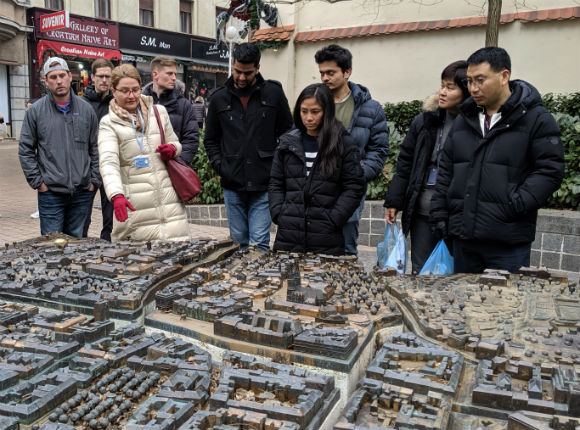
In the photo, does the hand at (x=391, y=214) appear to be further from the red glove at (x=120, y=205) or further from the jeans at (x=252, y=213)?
the red glove at (x=120, y=205)

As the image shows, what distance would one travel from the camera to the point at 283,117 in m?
4.17

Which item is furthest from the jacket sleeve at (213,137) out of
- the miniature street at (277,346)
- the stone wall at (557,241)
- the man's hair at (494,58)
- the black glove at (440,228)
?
the stone wall at (557,241)

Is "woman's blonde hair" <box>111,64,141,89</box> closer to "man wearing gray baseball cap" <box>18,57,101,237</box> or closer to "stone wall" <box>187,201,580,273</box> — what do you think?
"man wearing gray baseball cap" <box>18,57,101,237</box>

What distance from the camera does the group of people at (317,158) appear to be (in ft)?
9.61

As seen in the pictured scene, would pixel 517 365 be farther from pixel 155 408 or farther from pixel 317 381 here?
pixel 155 408

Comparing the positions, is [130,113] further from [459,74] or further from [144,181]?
[459,74]

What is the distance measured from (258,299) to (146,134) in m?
1.72

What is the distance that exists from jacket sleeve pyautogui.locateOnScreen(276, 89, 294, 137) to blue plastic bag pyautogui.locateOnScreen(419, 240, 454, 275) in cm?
152

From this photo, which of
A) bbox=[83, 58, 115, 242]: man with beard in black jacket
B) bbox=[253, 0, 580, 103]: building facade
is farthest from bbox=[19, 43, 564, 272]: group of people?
bbox=[253, 0, 580, 103]: building facade

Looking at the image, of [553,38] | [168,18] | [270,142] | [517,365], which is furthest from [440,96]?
[168,18]

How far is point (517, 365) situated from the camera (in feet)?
6.12

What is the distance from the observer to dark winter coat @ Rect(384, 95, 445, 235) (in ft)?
11.9

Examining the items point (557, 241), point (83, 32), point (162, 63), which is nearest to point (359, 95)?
point (162, 63)

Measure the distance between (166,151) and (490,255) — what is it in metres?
2.22
